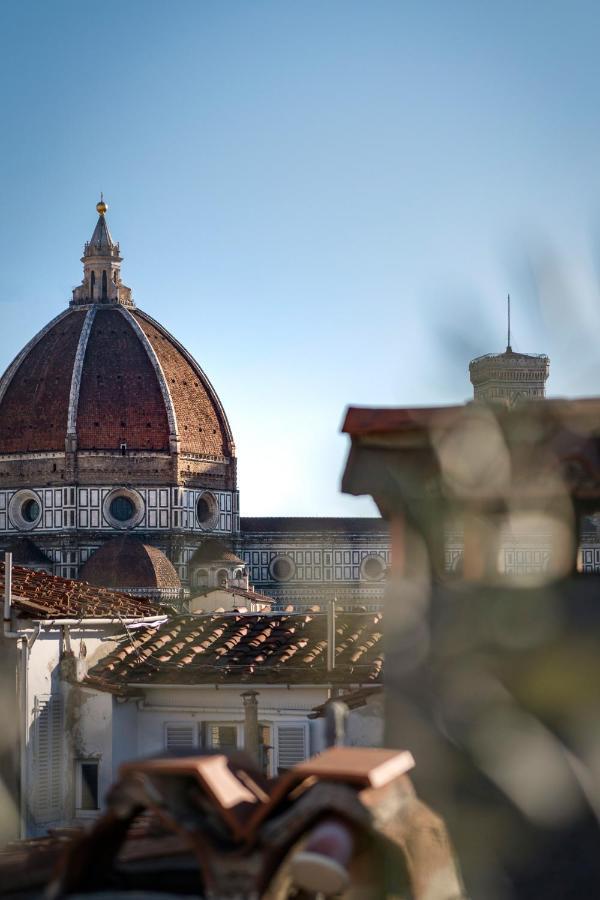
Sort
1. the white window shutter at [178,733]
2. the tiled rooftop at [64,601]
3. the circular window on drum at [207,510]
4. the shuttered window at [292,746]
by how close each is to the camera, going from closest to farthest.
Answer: the shuttered window at [292,746]
the white window shutter at [178,733]
the tiled rooftop at [64,601]
the circular window on drum at [207,510]

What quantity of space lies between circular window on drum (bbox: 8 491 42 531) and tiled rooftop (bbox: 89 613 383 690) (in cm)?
5562

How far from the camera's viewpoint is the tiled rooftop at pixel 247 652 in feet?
47.1

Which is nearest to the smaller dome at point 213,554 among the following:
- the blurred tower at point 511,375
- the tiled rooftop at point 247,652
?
the blurred tower at point 511,375

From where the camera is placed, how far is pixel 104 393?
73812mm

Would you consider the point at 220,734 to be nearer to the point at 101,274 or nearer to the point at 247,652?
the point at 247,652

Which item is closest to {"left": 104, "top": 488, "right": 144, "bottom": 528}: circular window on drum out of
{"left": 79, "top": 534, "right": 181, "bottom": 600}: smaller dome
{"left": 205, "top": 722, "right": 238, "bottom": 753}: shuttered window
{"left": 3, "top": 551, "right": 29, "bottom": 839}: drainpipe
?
{"left": 79, "top": 534, "right": 181, "bottom": 600}: smaller dome

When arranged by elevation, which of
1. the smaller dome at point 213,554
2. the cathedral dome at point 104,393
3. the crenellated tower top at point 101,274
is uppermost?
the crenellated tower top at point 101,274

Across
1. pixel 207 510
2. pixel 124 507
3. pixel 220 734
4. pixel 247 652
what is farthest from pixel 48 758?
pixel 207 510

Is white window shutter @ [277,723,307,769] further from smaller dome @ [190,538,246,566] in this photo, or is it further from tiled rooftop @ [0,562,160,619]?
smaller dome @ [190,538,246,566]

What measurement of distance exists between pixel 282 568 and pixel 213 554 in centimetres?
732

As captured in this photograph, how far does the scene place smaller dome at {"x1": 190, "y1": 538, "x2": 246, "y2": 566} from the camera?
236 feet

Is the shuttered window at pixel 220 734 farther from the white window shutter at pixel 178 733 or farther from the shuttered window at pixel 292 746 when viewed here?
the shuttered window at pixel 292 746

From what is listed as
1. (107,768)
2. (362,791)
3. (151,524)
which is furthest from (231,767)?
(151,524)

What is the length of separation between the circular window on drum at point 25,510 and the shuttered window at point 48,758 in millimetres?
57414
